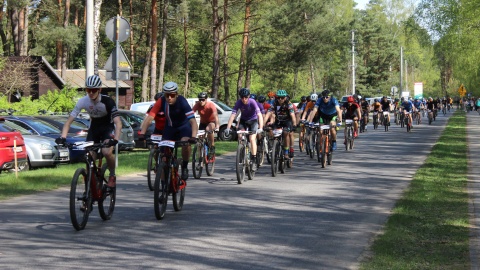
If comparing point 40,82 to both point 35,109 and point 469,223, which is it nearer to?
point 35,109

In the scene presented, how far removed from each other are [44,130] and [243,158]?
900 centimetres

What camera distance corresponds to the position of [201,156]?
1727 cm

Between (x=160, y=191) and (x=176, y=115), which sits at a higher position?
(x=176, y=115)

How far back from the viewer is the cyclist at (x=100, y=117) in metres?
10.4

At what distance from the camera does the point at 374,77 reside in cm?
10550

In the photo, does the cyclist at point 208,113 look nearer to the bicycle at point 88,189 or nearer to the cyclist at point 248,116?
the cyclist at point 248,116

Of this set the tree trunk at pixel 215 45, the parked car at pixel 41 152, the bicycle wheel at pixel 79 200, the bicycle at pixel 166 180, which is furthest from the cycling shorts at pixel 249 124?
the tree trunk at pixel 215 45

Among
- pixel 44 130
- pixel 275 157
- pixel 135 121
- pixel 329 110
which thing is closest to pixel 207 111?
pixel 275 157

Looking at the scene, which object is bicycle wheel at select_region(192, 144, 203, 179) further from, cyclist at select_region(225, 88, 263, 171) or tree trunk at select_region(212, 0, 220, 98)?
tree trunk at select_region(212, 0, 220, 98)

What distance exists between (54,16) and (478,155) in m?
38.6

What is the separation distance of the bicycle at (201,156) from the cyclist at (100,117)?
610cm

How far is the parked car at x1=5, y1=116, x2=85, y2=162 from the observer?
22781 mm

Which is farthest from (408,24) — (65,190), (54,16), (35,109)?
(65,190)

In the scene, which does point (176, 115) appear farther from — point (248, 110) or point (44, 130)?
point (44, 130)
